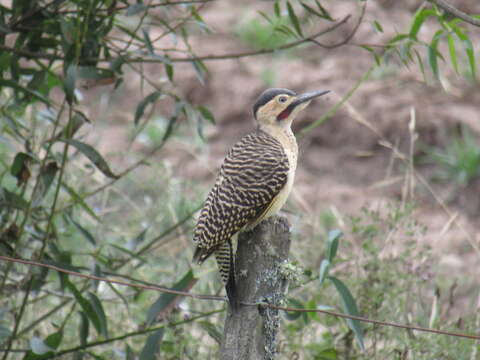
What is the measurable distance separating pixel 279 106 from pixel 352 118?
156 inches

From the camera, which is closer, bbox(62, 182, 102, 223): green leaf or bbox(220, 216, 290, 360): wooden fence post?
bbox(220, 216, 290, 360): wooden fence post

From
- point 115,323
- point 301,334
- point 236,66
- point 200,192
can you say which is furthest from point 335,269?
point 236,66

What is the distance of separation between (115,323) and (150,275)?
3.05 feet

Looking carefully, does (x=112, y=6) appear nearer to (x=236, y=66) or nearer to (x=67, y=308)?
(x=67, y=308)

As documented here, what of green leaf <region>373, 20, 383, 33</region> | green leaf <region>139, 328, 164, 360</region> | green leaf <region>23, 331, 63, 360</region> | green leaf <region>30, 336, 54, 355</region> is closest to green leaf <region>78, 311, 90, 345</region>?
Result: green leaf <region>23, 331, 63, 360</region>

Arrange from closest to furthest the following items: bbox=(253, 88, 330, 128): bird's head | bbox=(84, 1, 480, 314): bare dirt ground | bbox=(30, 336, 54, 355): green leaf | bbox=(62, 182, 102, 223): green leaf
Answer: bbox=(30, 336, 54, 355): green leaf, bbox=(62, 182, 102, 223): green leaf, bbox=(253, 88, 330, 128): bird's head, bbox=(84, 1, 480, 314): bare dirt ground

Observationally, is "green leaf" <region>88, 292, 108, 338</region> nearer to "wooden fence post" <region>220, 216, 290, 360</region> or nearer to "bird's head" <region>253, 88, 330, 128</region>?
"wooden fence post" <region>220, 216, 290, 360</region>

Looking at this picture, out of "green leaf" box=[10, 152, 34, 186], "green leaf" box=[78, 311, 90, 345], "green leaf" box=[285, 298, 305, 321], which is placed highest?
"green leaf" box=[10, 152, 34, 186]

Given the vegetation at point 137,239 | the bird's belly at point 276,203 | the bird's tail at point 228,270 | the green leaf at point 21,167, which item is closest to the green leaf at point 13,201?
the vegetation at point 137,239

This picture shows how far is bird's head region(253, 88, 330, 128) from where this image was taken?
3939mm

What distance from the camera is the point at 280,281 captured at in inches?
116

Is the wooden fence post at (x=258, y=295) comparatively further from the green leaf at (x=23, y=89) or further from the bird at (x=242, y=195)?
the green leaf at (x=23, y=89)

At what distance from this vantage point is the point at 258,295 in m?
2.93

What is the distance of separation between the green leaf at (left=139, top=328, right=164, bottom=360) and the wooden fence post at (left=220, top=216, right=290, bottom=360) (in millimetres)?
590
